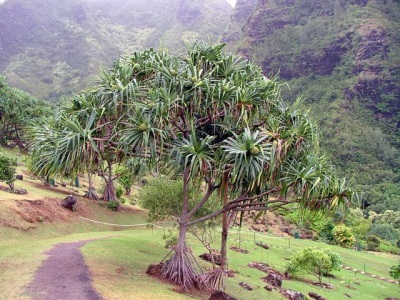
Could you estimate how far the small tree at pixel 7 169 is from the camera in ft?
82.5

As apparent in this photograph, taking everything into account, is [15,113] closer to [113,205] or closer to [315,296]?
[113,205]

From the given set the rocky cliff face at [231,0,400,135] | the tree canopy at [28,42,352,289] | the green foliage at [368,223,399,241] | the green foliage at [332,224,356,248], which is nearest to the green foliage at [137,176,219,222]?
the tree canopy at [28,42,352,289]

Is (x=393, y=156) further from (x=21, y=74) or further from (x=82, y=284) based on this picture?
(x=21, y=74)

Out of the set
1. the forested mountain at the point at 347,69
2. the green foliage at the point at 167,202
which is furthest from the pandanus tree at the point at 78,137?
the forested mountain at the point at 347,69

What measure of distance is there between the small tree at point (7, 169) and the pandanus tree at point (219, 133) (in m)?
15.2

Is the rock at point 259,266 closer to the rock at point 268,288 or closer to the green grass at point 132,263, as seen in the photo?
the green grass at point 132,263

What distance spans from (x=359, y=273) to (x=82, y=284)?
24816 mm

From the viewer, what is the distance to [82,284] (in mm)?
11289

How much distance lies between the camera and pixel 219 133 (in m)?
13.7

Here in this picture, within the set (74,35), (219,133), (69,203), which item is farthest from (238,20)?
(219,133)

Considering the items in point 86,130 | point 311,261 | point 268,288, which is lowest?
point 268,288

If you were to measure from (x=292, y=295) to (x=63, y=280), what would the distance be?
11542 mm

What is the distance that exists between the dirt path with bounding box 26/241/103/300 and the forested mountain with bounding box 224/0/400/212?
60230mm

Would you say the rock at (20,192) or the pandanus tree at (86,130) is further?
the rock at (20,192)
